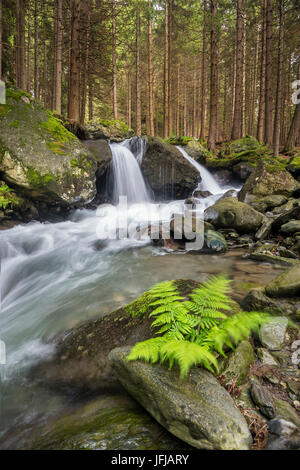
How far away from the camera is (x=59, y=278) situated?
232 inches

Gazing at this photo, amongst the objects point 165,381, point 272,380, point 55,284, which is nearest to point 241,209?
point 55,284

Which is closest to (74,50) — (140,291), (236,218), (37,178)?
(37,178)

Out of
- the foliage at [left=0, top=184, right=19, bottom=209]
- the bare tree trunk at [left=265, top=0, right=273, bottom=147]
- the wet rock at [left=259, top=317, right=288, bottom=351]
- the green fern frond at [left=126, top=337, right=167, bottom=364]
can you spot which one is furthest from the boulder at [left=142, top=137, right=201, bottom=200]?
the green fern frond at [left=126, top=337, right=167, bottom=364]

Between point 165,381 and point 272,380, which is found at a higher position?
point 165,381

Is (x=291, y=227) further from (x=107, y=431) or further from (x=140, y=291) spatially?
(x=107, y=431)

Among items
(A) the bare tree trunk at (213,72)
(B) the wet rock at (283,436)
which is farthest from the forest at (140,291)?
(A) the bare tree trunk at (213,72)

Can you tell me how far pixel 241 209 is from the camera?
809 cm

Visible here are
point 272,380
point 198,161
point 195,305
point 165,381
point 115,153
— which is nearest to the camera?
point 165,381

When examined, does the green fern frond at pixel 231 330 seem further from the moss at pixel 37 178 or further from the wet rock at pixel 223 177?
the wet rock at pixel 223 177

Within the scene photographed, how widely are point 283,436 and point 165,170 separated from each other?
39.7 feet

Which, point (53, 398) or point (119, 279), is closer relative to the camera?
point (53, 398)

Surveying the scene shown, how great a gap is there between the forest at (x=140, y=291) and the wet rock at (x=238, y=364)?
0.04ft

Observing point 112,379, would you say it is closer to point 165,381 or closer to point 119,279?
point 165,381

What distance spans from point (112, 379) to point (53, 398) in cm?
59
